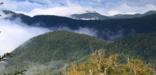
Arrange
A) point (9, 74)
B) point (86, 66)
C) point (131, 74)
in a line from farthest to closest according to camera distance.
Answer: point (131, 74), point (86, 66), point (9, 74)

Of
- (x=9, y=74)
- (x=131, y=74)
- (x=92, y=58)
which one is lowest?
(x=131, y=74)

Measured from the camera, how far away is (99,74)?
134 feet

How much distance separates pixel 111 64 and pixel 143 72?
13352mm

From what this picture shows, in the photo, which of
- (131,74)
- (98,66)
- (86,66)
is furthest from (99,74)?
(131,74)

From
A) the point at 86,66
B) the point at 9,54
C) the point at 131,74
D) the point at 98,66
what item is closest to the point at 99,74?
the point at 98,66

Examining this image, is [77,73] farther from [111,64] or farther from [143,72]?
[143,72]

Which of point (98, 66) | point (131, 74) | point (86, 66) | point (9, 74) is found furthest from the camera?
point (131, 74)

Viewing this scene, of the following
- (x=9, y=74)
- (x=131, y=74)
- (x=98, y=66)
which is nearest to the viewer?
(x=9, y=74)

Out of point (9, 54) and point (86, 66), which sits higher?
point (9, 54)

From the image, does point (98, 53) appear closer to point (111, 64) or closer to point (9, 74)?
point (111, 64)

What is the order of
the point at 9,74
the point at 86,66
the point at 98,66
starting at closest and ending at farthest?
1. the point at 9,74
2. the point at 98,66
3. the point at 86,66

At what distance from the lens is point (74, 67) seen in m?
43.0

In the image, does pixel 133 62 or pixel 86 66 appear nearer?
pixel 86 66

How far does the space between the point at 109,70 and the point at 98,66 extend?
261 cm
